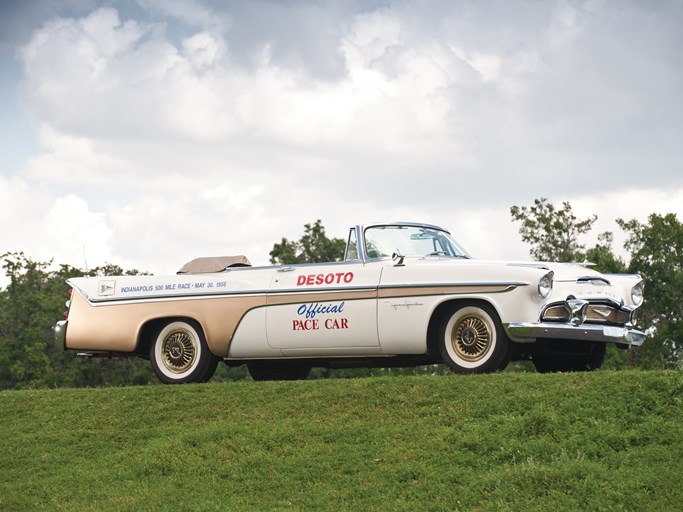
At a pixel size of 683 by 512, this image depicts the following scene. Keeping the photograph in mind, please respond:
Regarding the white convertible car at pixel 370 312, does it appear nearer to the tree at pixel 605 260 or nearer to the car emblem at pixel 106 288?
the car emblem at pixel 106 288

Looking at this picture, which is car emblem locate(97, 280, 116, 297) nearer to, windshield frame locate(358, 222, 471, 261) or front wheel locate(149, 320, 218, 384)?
front wheel locate(149, 320, 218, 384)

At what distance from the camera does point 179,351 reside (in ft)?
42.4

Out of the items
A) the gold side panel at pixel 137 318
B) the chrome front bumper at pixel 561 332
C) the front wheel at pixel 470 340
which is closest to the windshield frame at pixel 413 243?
the front wheel at pixel 470 340

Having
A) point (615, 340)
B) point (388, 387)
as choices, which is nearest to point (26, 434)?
point (388, 387)

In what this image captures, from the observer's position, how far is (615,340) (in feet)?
35.6

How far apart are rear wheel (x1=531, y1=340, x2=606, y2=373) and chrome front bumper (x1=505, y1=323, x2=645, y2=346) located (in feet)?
1.71

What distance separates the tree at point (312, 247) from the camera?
59.8 meters

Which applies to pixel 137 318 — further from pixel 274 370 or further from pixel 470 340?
pixel 470 340

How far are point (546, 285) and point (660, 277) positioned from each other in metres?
43.8

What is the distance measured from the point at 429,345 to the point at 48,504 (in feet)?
14.5

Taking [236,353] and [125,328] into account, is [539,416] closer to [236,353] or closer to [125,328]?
[236,353]

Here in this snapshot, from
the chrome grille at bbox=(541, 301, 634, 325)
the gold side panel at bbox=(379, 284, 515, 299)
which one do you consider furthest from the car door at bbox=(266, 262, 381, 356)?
the chrome grille at bbox=(541, 301, 634, 325)

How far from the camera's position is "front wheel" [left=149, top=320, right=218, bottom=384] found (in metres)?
12.8

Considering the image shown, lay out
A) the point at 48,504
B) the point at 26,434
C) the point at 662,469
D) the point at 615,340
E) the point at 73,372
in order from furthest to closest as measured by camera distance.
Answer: the point at 73,372, the point at 26,434, the point at 615,340, the point at 48,504, the point at 662,469
